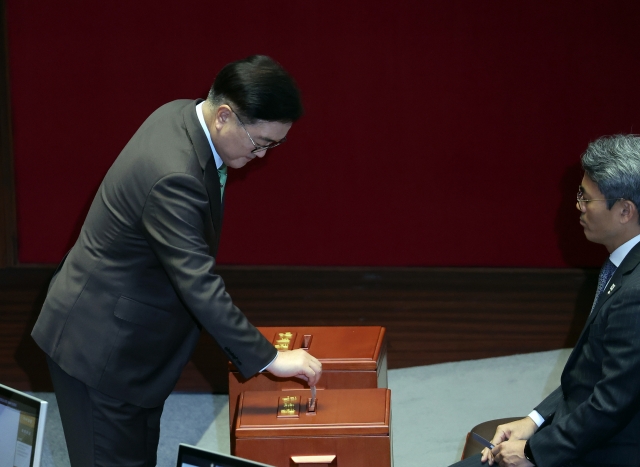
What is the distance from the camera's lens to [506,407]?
398 centimetres

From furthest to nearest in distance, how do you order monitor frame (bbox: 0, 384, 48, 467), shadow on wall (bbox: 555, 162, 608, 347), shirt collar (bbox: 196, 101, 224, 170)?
shadow on wall (bbox: 555, 162, 608, 347), shirt collar (bbox: 196, 101, 224, 170), monitor frame (bbox: 0, 384, 48, 467)

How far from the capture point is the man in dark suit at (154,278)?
6.91 ft

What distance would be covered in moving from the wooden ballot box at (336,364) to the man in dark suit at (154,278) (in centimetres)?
41

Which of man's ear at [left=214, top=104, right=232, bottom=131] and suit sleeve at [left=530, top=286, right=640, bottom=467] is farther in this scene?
man's ear at [left=214, top=104, right=232, bottom=131]

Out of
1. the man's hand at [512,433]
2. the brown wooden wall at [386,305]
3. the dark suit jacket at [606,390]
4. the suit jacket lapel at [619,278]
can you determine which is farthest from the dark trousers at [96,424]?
the brown wooden wall at [386,305]

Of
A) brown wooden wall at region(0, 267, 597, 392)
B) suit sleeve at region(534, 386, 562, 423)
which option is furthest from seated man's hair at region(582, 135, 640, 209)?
brown wooden wall at region(0, 267, 597, 392)

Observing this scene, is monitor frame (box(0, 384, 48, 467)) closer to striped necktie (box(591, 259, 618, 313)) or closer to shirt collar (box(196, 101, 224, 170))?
shirt collar (box(196, 101, 224, 170))

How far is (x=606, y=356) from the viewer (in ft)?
6.83

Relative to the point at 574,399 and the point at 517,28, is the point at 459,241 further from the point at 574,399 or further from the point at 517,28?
the point at 574,399

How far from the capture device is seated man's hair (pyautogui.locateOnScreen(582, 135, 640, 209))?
216 centimetres

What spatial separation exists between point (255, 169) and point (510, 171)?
3.89 ft

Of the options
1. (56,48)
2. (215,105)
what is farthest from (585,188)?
(56,48)

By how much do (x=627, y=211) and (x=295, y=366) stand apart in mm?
902

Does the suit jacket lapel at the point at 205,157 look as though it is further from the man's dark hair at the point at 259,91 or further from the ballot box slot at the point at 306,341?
the ballot box slot at the point at 306,341
